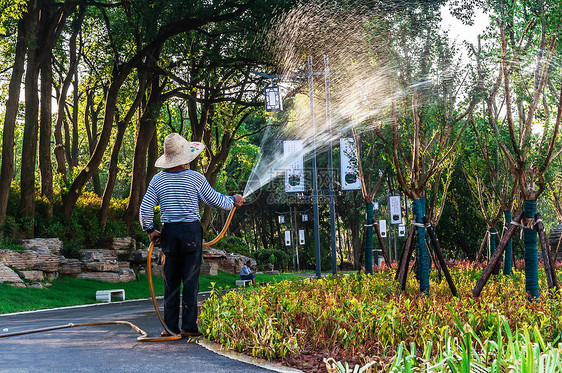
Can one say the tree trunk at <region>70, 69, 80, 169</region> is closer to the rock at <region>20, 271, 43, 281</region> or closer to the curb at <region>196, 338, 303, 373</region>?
the rock at <region>20, 271, 43, 281</region>

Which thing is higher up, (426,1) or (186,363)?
(426,1)

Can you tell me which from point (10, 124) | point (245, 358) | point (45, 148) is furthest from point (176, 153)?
point (45, 148)

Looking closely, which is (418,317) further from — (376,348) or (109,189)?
(109,189)

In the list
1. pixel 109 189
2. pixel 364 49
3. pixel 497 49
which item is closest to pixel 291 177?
pixel 109 189

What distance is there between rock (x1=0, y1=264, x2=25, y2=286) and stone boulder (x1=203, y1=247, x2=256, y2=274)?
1453cm

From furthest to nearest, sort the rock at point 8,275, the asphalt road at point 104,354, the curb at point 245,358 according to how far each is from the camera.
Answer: the rock at point 8,275
the asphalt road at point 104,354
the curb at point 245,358

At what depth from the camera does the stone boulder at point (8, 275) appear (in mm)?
17328

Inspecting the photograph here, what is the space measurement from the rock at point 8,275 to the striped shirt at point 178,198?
11053 millimetres

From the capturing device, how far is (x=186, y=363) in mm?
6180

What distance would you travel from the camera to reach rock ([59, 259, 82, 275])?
20.8 metres

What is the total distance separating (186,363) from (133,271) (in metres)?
17.8

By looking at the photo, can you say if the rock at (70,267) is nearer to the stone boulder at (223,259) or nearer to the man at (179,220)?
the stone boulder at (223,259)

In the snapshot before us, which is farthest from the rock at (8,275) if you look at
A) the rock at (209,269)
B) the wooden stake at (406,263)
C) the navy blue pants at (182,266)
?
the rock at (209,269)

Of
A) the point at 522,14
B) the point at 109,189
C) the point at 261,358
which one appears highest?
the point at 522,14
